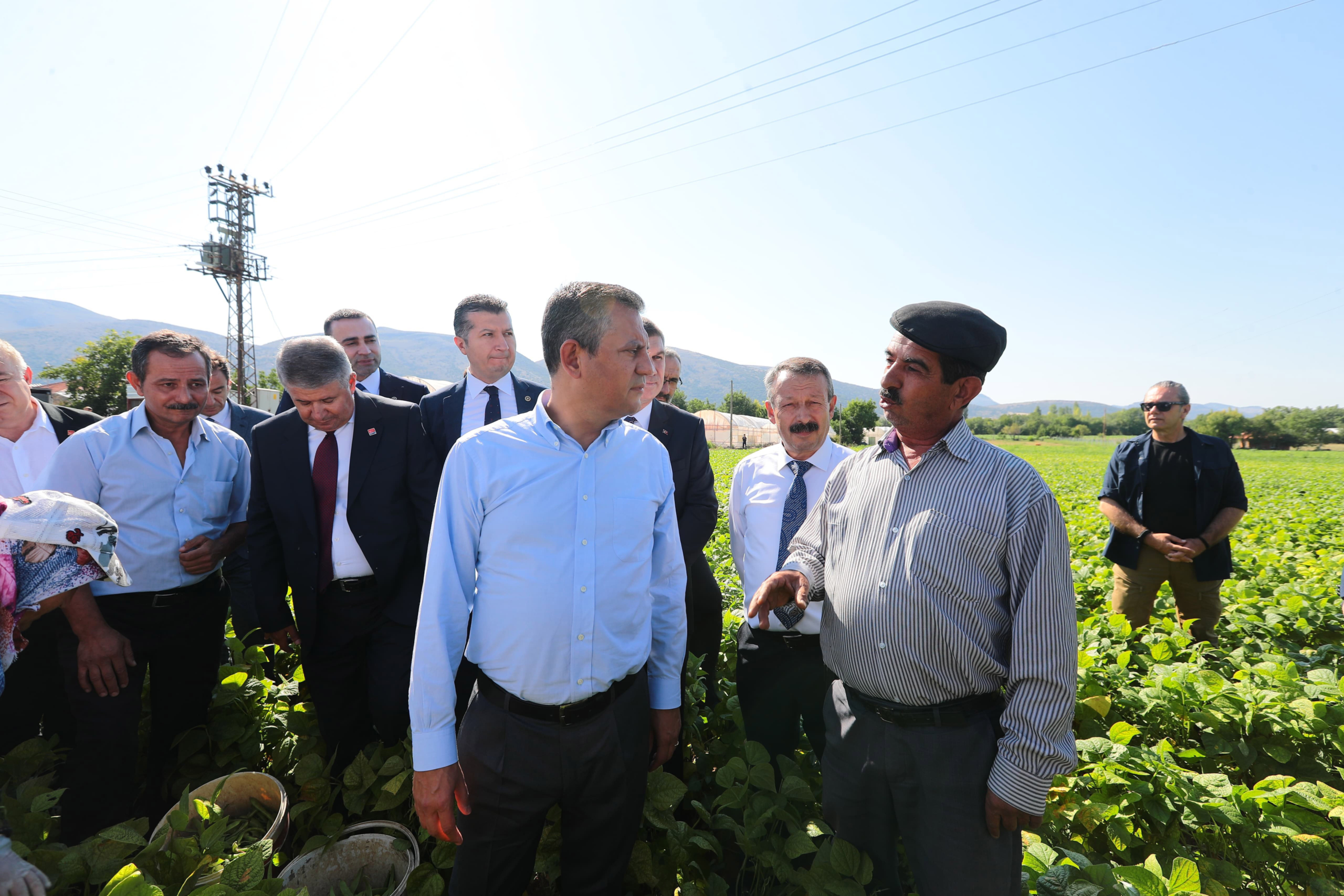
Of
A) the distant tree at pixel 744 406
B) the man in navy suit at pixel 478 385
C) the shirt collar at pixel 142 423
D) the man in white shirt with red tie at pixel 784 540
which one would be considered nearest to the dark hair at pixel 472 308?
the man in navy suit at pixel 478 385

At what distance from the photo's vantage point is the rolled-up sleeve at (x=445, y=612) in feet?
6.09

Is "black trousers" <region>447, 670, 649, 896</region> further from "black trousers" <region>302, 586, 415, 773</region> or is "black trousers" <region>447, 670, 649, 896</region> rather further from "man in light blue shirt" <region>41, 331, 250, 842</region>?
"man in light blue shirt" <region>41, 331, 250, 842</region>

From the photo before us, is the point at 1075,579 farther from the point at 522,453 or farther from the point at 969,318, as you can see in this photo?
the point at 522,453

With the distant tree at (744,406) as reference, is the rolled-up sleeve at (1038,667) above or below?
above

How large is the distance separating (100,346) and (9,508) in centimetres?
5594

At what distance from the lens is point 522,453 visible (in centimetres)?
196

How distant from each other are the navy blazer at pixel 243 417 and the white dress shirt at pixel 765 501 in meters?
4.04

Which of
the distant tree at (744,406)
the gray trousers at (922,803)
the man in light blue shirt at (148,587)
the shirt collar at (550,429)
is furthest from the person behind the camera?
the distant tree at (744,406)

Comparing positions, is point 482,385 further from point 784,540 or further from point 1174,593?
point 1174,593

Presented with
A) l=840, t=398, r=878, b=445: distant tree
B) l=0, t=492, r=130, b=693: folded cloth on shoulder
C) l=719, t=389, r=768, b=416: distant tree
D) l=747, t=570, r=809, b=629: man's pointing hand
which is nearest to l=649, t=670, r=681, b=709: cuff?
l=747, t=570, r=809, b=629: man's pointing hand

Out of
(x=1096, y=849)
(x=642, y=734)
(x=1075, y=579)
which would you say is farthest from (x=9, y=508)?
(x=1075, y=579)

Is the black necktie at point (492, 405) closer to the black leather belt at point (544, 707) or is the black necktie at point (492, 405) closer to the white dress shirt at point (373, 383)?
the white dress shirt at point (373, 383)

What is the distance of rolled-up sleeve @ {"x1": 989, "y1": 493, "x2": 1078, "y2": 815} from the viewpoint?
5.37ft

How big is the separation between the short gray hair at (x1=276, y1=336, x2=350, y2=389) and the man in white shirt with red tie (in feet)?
6.90
